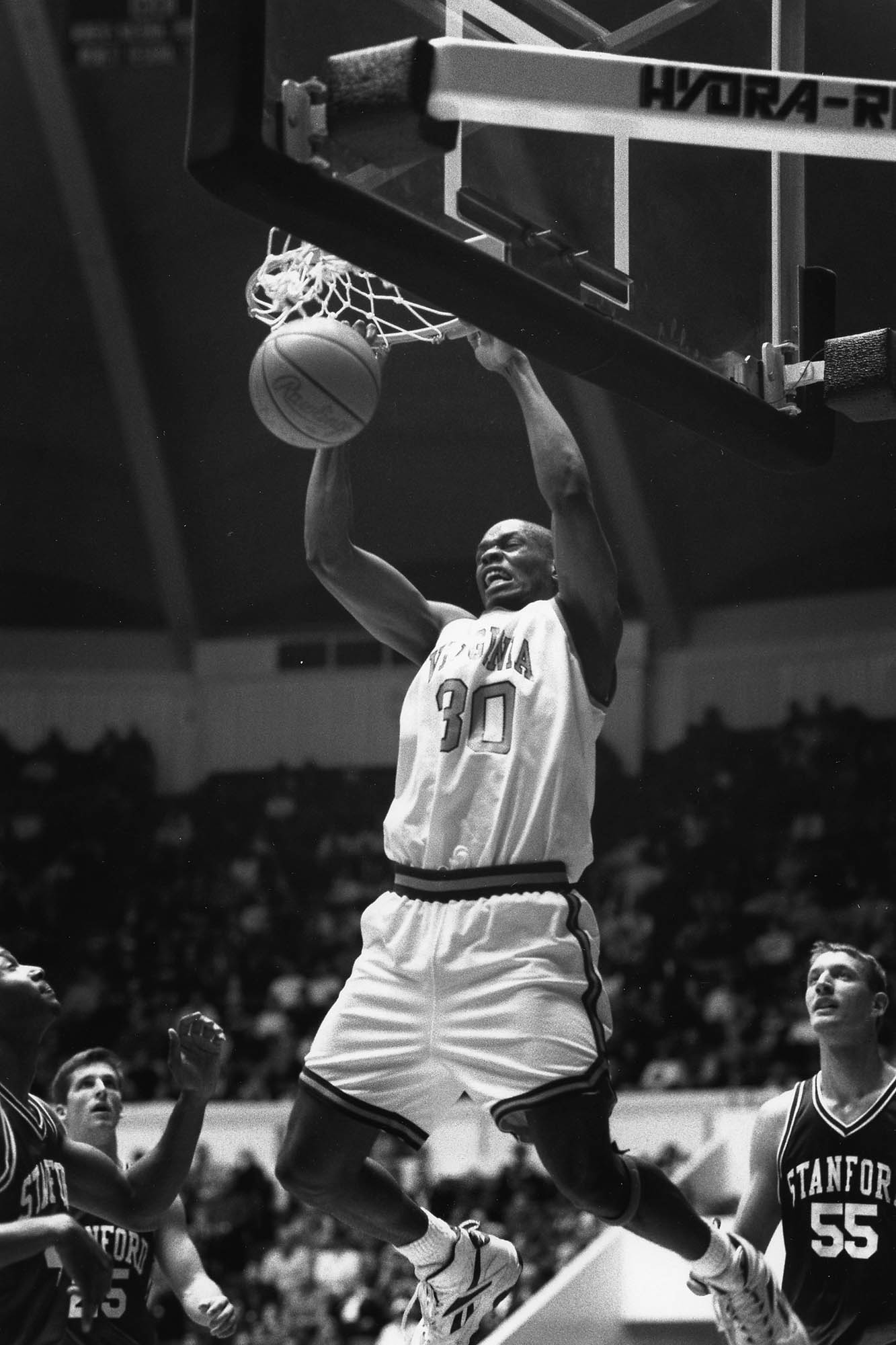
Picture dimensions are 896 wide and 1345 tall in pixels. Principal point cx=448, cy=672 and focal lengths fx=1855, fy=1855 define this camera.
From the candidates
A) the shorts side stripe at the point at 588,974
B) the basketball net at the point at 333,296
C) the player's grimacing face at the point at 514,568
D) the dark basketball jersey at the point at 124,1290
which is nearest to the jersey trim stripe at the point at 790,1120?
the shorts side stripe at the point at 588,974

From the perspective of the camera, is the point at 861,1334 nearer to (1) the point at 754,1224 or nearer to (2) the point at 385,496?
(1) the point at 754,1224

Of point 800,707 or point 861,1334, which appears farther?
point 800,707

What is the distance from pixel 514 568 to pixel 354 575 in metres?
0.44

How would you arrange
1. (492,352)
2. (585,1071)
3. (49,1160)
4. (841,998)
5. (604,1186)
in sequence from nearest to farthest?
(604,1186)
(585,1071)
(492,352)
(49,1160)
(841,998)

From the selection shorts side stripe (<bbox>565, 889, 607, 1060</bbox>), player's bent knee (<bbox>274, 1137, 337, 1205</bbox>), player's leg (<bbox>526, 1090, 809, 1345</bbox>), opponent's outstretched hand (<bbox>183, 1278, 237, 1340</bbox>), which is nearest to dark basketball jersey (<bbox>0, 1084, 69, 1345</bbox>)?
opponent's outstretched hand (<bbox>183, 1278, 237, 1340</bbox>)

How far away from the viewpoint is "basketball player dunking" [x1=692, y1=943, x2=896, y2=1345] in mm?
5574

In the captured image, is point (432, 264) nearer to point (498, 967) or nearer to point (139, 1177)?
point (498, 967)

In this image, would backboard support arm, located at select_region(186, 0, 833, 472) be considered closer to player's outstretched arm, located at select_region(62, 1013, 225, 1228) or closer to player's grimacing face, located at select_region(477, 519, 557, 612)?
player's grimacing face, located at select_region(477, 519, 557, 612)

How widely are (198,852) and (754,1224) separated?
12163 mm

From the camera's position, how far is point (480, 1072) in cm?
448

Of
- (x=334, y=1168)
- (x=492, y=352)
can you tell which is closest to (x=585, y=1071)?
(x=334, y=1168)

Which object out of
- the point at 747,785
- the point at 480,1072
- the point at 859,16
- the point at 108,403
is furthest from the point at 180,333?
the point at 480,1072

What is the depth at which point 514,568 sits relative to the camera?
5.12m

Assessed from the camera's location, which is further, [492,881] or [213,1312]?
[213,1312]
